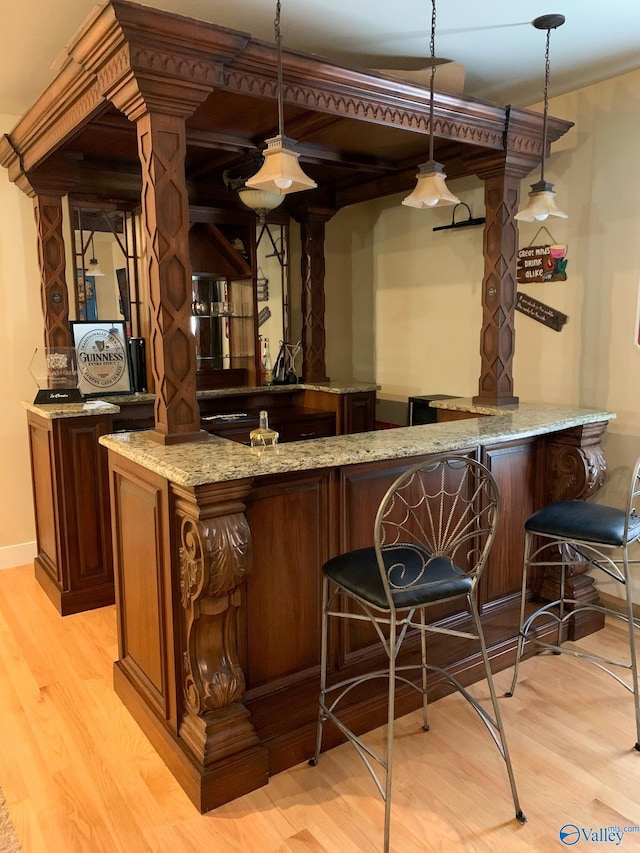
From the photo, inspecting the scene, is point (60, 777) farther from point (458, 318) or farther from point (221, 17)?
Answer: point (458, 318)

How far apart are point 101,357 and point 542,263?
255cm

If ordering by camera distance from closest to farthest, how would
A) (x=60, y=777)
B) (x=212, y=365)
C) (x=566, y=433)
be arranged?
(x=60, y=777), (x=566, y=433), (x=212, y=365)

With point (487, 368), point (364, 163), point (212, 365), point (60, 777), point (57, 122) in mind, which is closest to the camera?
point (60, 777)

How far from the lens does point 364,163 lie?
12.3 ft

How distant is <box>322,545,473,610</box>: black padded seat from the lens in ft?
5.67

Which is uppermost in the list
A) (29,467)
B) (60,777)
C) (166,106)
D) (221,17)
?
(221,17)

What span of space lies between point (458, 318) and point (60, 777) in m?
3.27

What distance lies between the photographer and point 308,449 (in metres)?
2.12

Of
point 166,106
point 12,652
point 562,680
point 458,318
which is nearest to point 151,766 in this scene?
point 12,652

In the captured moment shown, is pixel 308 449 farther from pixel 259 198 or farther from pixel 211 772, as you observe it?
pixel 259 198

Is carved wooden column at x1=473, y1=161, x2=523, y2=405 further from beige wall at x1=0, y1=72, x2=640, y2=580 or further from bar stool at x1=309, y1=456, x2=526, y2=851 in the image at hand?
bar stool at x1=309, y1=456, x2=526, y2=851

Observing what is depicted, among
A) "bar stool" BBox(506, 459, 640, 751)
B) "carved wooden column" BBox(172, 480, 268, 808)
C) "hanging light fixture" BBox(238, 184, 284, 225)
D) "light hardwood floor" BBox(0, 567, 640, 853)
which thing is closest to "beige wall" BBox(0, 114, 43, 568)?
"hanging light fixture" BBox(238, 184, 284, 225)

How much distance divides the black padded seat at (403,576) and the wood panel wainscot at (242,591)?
0.30 m

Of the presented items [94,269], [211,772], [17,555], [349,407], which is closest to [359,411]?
A: [349,407]
